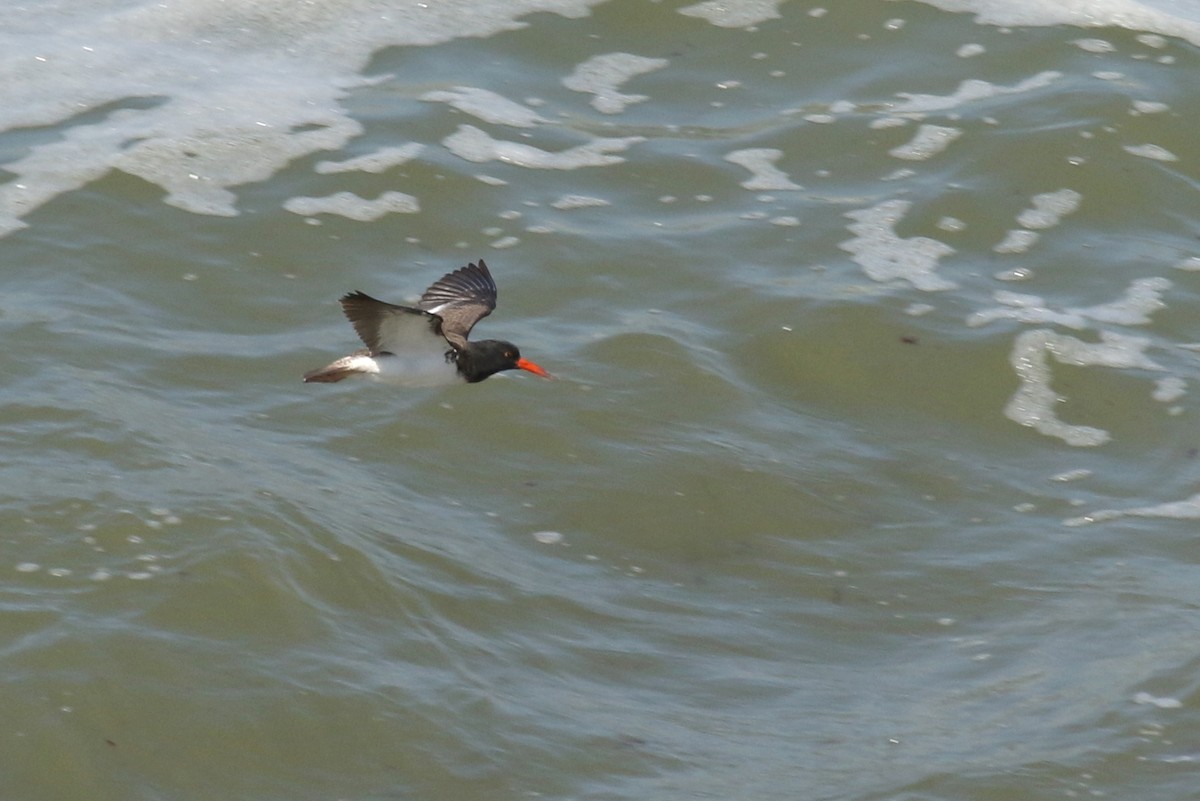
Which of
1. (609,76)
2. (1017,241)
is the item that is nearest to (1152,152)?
(1017,241)

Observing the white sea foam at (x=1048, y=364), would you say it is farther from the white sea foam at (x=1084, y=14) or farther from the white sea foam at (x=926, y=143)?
the white sea foam at (x=1084, y=14)

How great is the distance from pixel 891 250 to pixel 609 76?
261cm

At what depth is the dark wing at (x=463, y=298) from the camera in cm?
704

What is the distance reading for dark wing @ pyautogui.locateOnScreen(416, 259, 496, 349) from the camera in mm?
7043

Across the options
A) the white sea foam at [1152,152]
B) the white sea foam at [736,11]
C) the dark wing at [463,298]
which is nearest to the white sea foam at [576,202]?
the dark wing at [463,298]

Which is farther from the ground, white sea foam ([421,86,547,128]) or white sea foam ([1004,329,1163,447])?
white sea foam ([421,86,547,128])

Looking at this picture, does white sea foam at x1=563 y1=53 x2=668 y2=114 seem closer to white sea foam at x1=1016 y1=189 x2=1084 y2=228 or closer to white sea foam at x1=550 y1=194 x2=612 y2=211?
white sea foam at x1=550 y1=194 x2=612 y2=211

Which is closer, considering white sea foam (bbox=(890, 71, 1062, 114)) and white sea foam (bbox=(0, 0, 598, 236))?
white sea foam (bbox=(0, 0, 598, 236))

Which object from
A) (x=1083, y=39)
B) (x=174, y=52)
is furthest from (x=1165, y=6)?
→ (x=174, y=52)

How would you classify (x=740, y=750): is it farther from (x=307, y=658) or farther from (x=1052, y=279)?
(x=1052, y=279)

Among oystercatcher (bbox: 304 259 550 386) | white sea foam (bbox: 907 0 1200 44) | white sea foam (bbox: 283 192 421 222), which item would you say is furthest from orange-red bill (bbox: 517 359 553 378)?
white sea foam (bbox: 907 0 1200 44)

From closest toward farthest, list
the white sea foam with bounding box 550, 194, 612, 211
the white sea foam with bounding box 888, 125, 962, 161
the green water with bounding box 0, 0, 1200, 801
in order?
1. the green water with bounding box 0, 0, 1200, 801
2. the white sea foam with bounding box 550, 194, 612, 211
3. the white sea foam with bounding box 888, 125, 962, 161

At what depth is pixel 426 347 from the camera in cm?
661

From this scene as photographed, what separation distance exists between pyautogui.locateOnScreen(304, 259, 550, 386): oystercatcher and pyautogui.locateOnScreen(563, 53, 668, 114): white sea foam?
334cm
